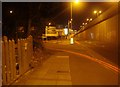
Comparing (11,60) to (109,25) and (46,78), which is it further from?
(109,25)

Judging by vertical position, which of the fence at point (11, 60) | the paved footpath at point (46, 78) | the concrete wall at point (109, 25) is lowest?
the paved footpath at point (46, 78)

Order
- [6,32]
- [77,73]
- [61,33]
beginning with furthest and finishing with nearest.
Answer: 1. [61,33]
2. [6,32]
3. [77,73]

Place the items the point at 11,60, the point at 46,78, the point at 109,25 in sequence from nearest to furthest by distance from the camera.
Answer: the point at 11,60, the point at 46,78, the point at 109,25

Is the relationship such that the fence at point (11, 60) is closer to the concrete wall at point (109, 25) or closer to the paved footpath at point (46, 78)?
the paved footpath at point (46, 78)

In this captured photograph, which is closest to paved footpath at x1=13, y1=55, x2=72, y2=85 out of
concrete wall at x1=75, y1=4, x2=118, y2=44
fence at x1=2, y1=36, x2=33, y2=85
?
fence at x1=2, y1=36, x2=33, y2=85

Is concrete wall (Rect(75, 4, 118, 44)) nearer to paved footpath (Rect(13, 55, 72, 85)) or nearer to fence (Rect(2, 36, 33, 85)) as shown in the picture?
paved footpath (Rect(13, 55, 72, 85))

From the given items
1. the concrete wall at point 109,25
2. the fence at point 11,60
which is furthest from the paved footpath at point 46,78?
the concrete wall at point 109,25

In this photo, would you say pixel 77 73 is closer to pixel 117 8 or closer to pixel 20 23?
pixel 20 23

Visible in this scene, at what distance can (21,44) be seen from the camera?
1349 centimetres

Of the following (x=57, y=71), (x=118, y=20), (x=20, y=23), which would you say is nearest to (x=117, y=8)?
(x=118, y=20)

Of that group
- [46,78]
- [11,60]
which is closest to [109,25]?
[46,78]

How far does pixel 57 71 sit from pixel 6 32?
34.3 feet

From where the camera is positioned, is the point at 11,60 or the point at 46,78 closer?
the point at 11,60

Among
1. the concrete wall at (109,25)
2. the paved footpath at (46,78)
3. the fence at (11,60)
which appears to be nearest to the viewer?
the fence at (11,60)
